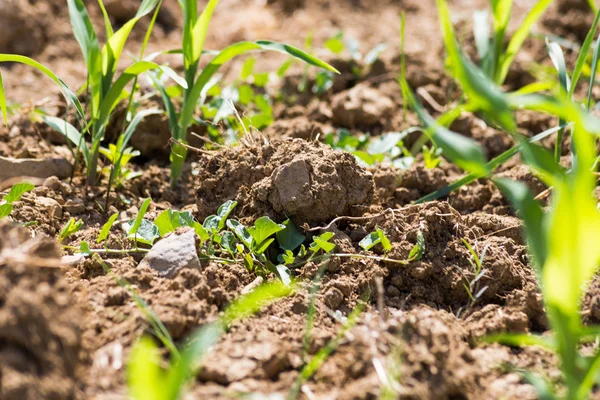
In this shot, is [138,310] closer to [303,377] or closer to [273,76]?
[303,377]

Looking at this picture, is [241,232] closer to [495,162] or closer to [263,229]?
[263,229]

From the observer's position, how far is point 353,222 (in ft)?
6.59

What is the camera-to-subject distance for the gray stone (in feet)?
5.63

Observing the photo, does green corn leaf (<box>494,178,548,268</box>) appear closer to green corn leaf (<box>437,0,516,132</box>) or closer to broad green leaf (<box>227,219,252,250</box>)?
green corn leaf (<box>437,0,516,132</box>)

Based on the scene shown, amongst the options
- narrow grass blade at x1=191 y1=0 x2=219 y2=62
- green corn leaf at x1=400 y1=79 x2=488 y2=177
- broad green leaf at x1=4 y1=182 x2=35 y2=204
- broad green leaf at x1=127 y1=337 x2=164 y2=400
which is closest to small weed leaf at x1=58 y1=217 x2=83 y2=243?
broad green leaf at x1=4 y1=182 x2=35 y2=204

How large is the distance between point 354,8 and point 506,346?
2.85m

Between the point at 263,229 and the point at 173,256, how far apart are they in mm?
246

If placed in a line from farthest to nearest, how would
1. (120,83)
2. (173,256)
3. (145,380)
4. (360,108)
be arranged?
(360,108) → (120,83) → (173,256) → (145,380)

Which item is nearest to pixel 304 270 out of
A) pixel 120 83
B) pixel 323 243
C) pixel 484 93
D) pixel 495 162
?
pixel 323 243

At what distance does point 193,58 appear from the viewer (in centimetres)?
225

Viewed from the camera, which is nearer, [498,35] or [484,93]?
[484,93]

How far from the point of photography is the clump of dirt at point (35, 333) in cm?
122

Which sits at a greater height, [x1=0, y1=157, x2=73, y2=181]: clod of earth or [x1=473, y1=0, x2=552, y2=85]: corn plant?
[x1=473, y1=0, x2=552, y2=85]: corn plant

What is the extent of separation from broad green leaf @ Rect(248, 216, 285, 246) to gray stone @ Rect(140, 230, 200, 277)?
16 cm
